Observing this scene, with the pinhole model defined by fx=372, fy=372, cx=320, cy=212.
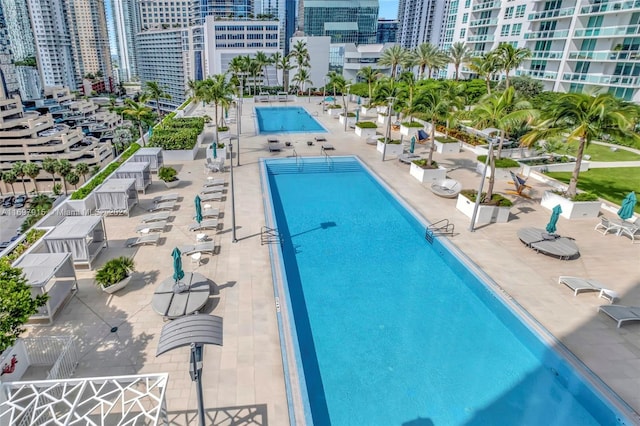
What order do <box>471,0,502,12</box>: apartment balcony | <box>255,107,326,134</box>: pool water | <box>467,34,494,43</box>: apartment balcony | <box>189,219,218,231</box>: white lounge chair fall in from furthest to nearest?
<box>467,34,494,43</box>: apartment balcony
<box>471,0,502,12</box>: apartment balcony
<box>255,107,326,134</box>: pool water
<box>189,219,218,231</box>: white lounge chair

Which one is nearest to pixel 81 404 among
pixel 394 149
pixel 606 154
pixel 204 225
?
pixel 204 225

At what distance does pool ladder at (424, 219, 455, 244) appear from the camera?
17.3 metres

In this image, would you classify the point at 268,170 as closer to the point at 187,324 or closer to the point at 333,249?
the point at 333,249

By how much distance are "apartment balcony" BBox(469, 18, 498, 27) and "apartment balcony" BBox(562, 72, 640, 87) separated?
17441mm

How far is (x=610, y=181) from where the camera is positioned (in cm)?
2455

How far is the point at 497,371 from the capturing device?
1072cm

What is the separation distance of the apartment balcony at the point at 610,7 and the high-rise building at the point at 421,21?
106 meters

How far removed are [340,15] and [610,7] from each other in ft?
427

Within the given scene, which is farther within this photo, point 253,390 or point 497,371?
point 497,371

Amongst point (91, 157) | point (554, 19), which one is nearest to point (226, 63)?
point (91, 157)

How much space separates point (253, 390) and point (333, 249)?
8.68 metres

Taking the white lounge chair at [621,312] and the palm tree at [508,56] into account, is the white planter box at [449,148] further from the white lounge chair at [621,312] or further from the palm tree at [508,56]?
the white lounge chair at [621,312]

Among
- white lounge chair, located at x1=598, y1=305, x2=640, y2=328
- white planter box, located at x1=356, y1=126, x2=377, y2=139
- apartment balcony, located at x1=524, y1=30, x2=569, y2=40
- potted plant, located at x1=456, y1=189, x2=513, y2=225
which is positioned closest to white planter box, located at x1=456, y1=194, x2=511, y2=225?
potted plant, located at x1=456, y1=189, x2=513, y2=225

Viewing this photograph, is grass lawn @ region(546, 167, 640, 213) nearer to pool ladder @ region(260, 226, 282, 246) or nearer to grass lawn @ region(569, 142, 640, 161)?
grass lawn @ region(569, 142, 640, 161)
